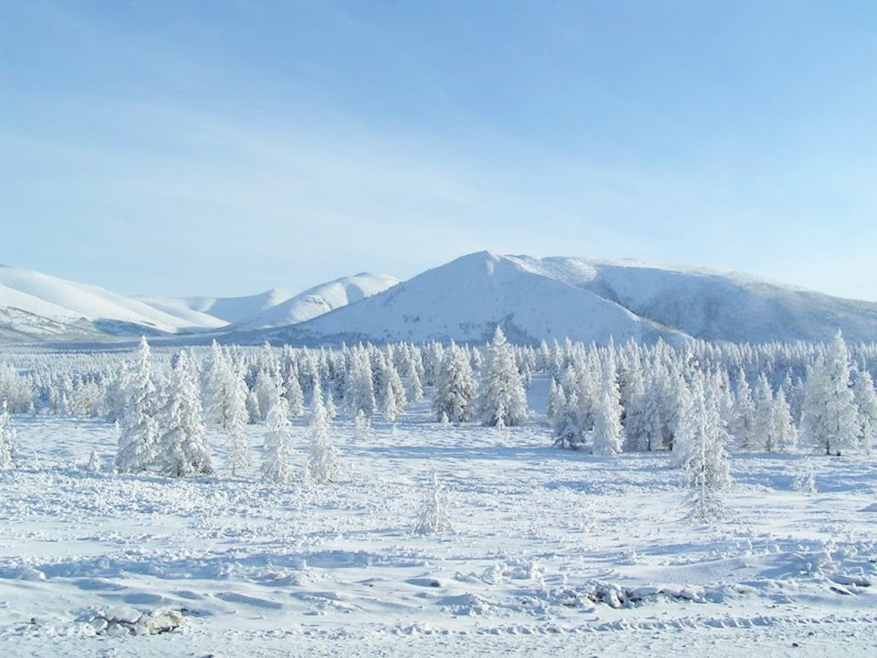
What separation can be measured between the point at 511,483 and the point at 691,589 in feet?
92.7

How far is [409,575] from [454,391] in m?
70.6

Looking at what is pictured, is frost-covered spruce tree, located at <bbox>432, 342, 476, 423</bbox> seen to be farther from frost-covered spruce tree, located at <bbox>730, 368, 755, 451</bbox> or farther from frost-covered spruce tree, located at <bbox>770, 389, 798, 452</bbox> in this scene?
frost-covered spruce tree, located at <bbox>770, 389, 798, 452</bbox>

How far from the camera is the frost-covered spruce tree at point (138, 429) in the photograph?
117 feet

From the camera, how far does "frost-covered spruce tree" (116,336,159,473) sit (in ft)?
117

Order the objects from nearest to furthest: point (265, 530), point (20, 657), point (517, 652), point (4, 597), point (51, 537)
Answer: point (20, 657)
point (517, 652)
point (4, 597)
point (51, 537)
point (265, 530)

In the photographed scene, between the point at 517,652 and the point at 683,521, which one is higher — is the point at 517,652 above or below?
above

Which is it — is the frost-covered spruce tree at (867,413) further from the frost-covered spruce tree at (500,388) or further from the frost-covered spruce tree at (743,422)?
the frost-covered spruce tree at (500,388)

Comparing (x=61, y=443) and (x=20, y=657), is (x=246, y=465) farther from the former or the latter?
(x=20, y=657)

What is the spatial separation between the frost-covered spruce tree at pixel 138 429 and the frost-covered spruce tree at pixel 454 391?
1995 inches

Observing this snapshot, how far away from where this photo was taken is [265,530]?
20516mm

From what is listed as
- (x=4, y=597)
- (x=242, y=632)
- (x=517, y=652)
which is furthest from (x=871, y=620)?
(x=4, y=597)

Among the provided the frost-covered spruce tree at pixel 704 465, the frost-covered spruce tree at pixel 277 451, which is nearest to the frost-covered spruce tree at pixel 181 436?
the frost-covered spruce tree at pixel 277 451

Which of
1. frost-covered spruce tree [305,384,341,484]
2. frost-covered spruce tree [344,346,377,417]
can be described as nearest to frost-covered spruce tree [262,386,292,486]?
frost-covered spruce tree [305,384,341,484]

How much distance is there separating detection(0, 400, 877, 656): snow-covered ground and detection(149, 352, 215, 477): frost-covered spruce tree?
19.7ft
